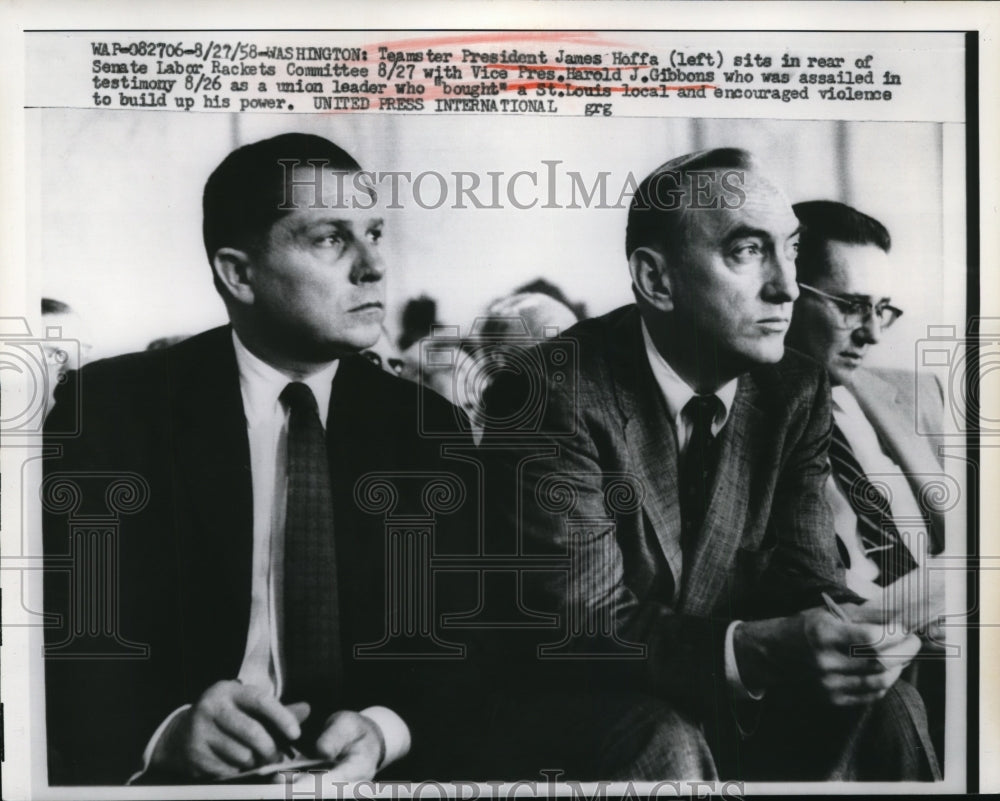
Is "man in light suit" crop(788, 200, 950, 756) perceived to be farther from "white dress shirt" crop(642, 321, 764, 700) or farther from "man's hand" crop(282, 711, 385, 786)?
"man's hand" crop(282, 711, 385, 786)

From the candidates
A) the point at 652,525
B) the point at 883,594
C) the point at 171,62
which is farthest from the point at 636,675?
the point at 171,62

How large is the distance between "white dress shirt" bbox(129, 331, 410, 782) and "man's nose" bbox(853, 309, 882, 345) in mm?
1526

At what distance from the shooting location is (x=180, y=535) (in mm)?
2852

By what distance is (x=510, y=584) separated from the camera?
113 inches

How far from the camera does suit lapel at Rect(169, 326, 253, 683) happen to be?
9.33 feet

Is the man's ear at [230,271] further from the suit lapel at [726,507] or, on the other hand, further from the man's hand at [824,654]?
the man's hand at [824,654]

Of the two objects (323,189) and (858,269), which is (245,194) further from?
(858,269)

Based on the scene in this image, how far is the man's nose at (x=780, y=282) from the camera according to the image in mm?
2918

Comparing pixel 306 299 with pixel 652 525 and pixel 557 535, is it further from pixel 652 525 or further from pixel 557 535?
pixel 652 525

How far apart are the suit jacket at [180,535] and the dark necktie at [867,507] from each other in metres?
1.15

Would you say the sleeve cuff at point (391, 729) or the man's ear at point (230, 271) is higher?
the man's ear at point (230, 271)

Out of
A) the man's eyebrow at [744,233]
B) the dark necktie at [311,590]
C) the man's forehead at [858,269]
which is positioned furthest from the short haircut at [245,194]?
the man's forehead at [858,269]

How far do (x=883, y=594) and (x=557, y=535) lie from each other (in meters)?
0.98

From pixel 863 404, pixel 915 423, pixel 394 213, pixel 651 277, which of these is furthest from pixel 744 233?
pixel 394 213
